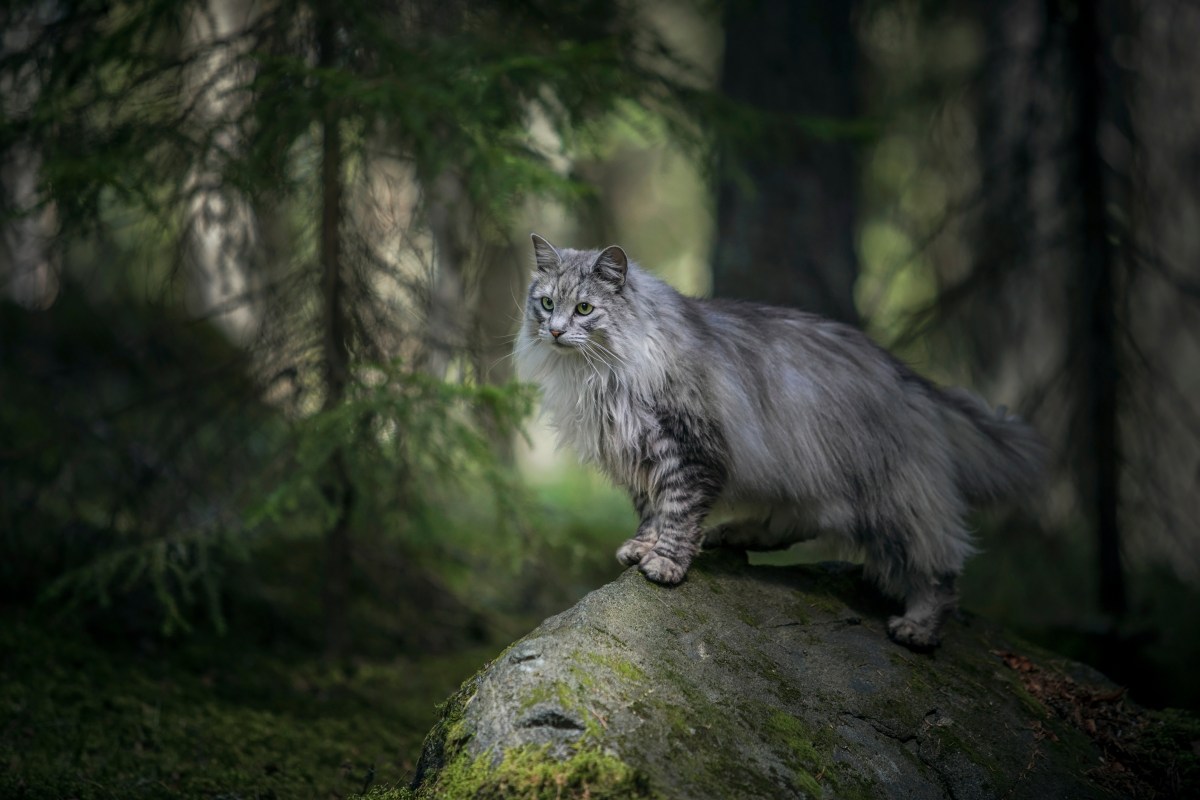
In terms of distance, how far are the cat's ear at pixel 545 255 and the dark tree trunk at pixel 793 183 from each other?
345cm

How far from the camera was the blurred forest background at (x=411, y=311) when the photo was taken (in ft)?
16.8

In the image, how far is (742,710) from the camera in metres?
3.37

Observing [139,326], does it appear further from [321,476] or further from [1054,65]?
[1054,65]

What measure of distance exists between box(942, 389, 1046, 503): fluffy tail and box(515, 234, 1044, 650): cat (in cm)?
1

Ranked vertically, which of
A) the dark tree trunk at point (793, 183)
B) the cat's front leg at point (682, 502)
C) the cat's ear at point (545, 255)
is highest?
the dark tree trunk at point (793, 183)

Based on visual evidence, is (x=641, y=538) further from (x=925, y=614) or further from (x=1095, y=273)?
(x=1095, y=273)

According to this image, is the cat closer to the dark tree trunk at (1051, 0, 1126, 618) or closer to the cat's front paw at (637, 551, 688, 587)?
the cat's front paw at (637, 551, 688, 587)

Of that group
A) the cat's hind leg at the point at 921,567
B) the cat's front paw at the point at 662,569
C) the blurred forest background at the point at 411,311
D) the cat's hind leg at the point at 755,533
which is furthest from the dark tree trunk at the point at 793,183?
the cat's front paw at the point at 662,569

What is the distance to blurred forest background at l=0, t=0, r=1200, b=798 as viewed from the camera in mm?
5113

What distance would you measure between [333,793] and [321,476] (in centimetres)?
183

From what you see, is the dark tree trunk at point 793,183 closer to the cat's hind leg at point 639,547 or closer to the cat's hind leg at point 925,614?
the cat's hind leg at point 925,614

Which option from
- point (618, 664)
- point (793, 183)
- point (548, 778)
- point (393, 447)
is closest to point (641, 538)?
point (618, 664)

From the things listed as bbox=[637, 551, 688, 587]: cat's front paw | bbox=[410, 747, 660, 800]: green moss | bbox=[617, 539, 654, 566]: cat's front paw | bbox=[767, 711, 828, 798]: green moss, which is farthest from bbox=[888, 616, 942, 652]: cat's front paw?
bbox=[410, 747, 660, 800]: green moss

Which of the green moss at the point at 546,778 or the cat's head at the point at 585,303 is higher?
the cat's head at the point at 585,303
